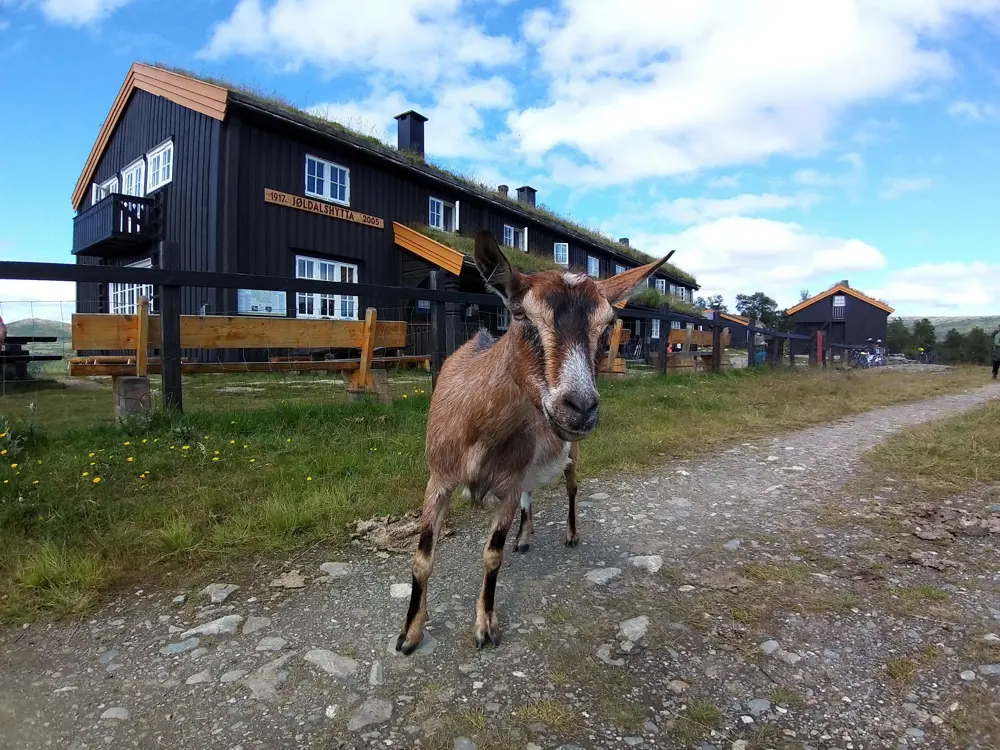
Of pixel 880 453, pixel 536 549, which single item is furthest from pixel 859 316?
pixel 536 549

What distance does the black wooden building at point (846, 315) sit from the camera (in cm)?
4803

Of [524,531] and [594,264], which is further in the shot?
[594,264]

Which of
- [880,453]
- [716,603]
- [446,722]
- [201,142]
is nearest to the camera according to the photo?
[446,722]

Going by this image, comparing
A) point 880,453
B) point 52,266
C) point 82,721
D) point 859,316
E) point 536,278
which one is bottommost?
point 82,721

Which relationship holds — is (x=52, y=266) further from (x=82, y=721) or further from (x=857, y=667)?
(x=857, y=667)

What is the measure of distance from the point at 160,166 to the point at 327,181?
5.28 m

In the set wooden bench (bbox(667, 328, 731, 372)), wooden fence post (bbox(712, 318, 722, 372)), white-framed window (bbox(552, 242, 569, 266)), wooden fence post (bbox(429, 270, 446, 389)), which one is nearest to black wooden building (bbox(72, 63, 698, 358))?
wooden bench (bbox(667, 328, 731, 372))

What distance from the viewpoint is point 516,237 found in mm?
25750

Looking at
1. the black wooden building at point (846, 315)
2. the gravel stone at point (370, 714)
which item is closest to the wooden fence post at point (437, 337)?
the gravel stone at point (370, 714)

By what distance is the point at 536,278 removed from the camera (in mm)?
2576

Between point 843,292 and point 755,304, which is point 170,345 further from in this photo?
point 755,304

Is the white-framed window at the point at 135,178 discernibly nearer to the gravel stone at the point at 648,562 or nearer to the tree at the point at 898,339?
the gravel stone at the point at 648,562

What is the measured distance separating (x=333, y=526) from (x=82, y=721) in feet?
5.90

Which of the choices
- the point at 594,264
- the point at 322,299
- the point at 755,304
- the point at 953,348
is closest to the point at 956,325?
the point at 755,304
